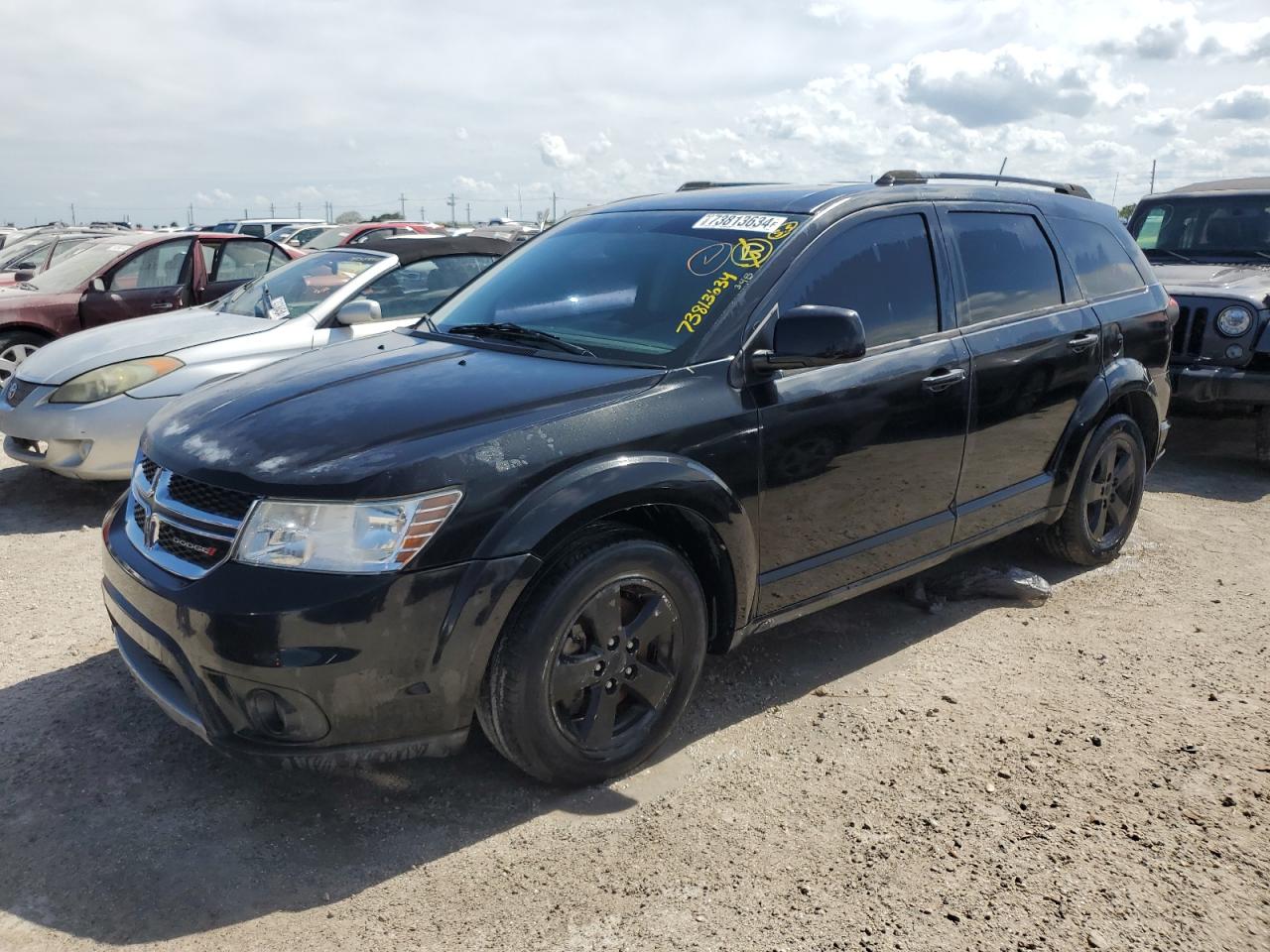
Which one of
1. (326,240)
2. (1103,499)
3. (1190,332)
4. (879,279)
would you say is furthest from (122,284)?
(326,240)

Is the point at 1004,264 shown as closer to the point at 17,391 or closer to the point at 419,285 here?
the point at 419,285

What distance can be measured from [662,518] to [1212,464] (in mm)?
6125

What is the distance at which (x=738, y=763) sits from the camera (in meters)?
3.38

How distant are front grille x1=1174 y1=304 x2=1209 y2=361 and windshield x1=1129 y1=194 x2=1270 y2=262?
160 cm

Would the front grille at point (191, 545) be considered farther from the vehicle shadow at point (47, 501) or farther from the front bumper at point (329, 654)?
the vehicle shadow at point (47, 501)

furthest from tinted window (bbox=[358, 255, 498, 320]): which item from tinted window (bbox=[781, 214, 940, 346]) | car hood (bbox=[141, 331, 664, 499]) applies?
tinted window (bbox=[781, 214, 940, 346])

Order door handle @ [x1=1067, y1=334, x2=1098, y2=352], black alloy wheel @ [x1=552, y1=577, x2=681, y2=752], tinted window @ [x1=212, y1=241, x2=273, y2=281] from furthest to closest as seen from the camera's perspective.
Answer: tinted window @ [x1=212, y1=241, x2=273, y2=281] → door handle @ [x1=1067, y1=334, x2=1098, y2=352] → black alloy wheel @ [x1=552, y1=577, x2=681, y2=752]

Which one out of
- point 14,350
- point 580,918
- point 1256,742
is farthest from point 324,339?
point 1256,742

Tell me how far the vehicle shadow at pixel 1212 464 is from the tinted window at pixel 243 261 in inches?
303

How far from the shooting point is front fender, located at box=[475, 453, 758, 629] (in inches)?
111

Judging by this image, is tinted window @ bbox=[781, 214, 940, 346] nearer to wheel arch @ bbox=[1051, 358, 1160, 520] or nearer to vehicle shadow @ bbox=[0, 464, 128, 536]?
wheel arch @ bbox=[1051, 358, 1160, 520]

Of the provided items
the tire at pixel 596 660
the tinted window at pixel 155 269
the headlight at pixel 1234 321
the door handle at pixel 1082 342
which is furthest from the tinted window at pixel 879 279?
the tinted window at pixel 155 269

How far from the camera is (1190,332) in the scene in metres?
7.47

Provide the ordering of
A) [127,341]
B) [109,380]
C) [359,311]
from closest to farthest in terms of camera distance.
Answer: [359,311], [109,380], [127,341]
